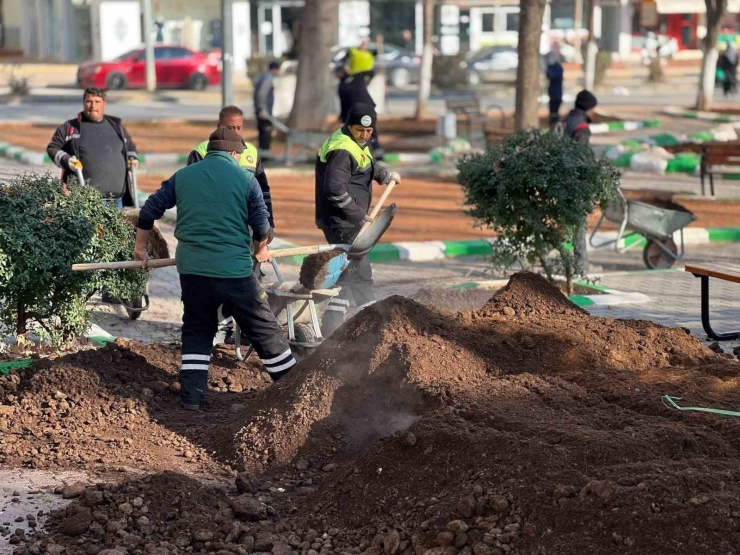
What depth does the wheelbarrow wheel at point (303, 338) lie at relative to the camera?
7.61 metres

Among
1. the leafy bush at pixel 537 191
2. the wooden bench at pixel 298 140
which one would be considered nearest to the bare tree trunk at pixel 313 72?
the wooden bench at pixel 298 140

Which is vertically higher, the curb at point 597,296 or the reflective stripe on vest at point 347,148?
the reflective stripe on vest at point 347,148

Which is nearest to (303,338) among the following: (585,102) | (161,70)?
(585,102)

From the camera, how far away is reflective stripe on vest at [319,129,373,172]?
8.61 m

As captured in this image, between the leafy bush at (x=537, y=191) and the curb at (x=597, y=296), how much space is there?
27cm

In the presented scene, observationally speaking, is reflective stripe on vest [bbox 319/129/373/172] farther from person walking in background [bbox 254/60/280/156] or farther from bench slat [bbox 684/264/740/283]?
person walking in background [bbox 254/60/280/156]

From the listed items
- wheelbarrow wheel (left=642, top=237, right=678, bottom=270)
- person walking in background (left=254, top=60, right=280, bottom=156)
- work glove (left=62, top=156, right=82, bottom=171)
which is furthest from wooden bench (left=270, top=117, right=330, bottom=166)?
work glove (left=62, top=156, right=82, bottom=171)

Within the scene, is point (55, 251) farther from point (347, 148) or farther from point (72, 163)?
point (347, 148)

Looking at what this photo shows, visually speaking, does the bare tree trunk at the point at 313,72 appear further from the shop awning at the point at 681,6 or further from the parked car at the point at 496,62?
the shop awning at the point at 681,6

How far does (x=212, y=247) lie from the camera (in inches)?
265

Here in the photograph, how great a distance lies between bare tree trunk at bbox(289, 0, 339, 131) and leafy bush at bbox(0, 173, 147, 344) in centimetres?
1519

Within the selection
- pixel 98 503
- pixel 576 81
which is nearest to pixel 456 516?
pixel 98 503

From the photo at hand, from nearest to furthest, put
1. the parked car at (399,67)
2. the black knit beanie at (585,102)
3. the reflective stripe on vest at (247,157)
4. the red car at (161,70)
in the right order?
the reflective stripe on vest at (247,157) → the black knit beanie at (585,102) → the red car at (161,70) → the parked car at (399,67)

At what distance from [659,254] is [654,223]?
0.59 m
